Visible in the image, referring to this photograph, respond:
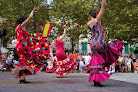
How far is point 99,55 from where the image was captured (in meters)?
7.69

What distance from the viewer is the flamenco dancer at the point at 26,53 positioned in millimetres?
8531

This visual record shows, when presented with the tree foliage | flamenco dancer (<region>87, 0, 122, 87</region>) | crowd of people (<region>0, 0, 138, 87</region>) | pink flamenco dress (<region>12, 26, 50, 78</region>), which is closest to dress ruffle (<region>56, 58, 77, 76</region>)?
crowd of people (<region>0, 0, 138, 87</region>)

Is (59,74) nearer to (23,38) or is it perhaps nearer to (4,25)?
→ (23,38)

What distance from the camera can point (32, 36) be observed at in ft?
29.6

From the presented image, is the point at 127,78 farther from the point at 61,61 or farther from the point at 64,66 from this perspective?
the point at 61,61

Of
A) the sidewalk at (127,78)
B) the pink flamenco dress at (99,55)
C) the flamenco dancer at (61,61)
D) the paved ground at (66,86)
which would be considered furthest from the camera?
the flamenco dancer at (61,61)

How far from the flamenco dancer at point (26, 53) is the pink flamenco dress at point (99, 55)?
6.40ft

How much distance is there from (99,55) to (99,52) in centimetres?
13

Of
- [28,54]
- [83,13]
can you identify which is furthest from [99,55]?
[83,13]

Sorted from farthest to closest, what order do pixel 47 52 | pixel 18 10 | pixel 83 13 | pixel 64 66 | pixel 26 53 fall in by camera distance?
1. pixel 18 10
2. pixel 83 13
3. pixel 64 66
4. pixel 47 52
5. pixel 26 53

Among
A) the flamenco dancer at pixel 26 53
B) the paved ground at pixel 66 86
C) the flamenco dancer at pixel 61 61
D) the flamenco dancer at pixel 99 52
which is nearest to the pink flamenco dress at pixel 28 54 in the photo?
the flamenco dancer at pixel 26 53

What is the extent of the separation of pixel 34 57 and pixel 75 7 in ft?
63.0

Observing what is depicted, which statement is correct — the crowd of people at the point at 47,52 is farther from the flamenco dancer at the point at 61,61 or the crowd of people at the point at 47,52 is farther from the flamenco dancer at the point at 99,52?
the flamenco dancer at the point at 61,61

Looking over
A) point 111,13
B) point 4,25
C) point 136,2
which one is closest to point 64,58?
point 111,13
